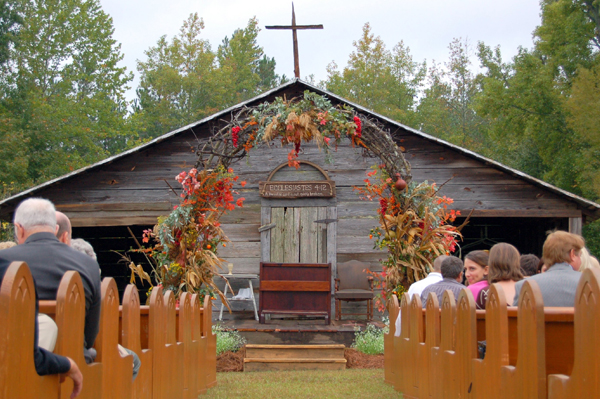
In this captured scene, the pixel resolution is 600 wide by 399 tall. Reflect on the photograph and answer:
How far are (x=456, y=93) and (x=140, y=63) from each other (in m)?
19.7

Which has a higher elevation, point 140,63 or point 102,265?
point 140,63

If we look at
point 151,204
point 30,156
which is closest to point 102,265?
point 151,204

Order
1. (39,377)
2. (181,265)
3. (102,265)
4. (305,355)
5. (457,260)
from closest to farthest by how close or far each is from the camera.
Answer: (39,377)
(457,260)
(181,265)
(305,355)
(102,265)

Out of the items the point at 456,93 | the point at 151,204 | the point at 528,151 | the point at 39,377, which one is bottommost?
the point at 39,377

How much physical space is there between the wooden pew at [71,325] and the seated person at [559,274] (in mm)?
2103

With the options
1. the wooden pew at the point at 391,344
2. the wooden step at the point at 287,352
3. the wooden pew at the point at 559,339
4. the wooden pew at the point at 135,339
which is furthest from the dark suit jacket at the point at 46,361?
the wooden step at the point at 287,352

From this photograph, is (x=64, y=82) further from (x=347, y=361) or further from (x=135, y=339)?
(x=135, y=339)

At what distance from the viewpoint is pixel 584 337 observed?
221cm

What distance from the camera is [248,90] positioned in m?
38.6

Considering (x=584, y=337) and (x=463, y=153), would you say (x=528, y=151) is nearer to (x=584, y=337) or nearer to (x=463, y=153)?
(x=463, y=153)

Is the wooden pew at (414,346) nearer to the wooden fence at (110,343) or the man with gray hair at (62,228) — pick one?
the wooden fence at (110,343)

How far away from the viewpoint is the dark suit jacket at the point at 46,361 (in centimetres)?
217

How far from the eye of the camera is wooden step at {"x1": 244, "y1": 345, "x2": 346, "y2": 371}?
8.08m

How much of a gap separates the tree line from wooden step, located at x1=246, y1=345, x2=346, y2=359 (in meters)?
13.1
